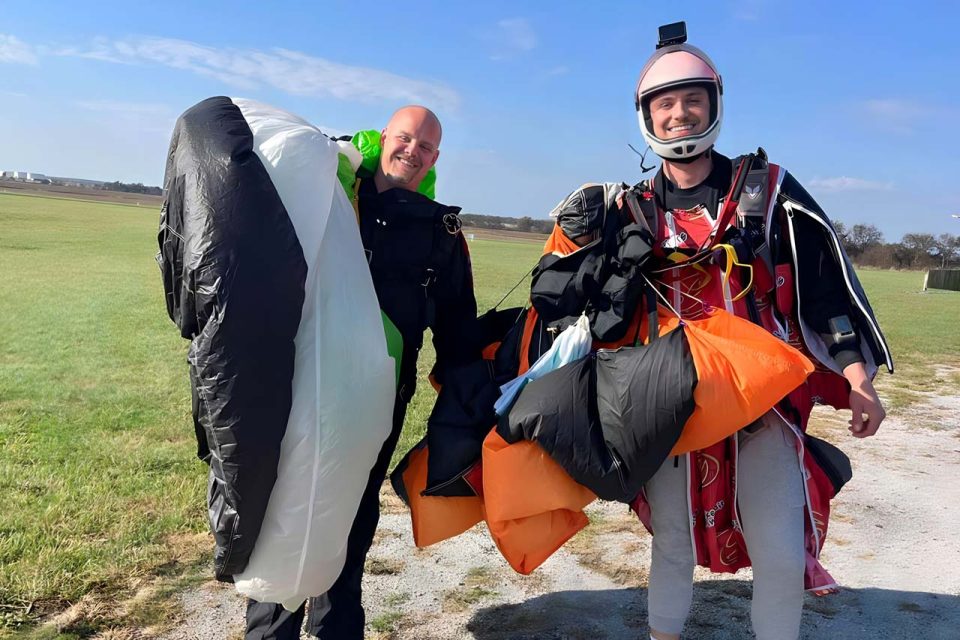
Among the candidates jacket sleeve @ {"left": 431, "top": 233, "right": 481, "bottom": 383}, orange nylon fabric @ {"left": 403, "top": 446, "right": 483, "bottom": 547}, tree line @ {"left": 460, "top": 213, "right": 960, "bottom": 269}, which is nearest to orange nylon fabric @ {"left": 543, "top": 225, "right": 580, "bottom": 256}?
jacket sleeve @ {"left": 431, "top": 233, "right": 481, "bottom": 383}

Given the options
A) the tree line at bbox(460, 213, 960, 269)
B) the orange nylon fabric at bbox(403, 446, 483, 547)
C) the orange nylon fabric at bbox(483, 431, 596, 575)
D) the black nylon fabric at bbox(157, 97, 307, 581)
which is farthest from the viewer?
the tree line at bbox(460, 213, 960, 269)

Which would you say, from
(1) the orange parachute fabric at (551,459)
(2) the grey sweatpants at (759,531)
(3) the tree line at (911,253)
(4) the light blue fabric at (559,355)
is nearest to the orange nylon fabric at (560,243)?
(1) the orange parachute fabric at (551,459)

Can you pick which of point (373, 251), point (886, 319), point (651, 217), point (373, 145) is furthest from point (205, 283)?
point (886, 319)

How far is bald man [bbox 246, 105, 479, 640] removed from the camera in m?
2.40

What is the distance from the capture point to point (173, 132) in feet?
7.10

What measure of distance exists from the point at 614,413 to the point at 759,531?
54 cm

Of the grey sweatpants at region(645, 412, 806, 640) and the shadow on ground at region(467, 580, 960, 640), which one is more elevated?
the grey sweatpants at region(645, 412, 806, 640)

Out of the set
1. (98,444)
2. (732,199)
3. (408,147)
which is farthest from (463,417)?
(98,444)

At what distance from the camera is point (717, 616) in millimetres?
2850

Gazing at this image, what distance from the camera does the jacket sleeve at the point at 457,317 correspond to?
8.37 feet

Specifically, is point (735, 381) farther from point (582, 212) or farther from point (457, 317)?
point (457, 317)

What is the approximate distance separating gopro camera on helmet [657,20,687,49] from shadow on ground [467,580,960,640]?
7.07 ft

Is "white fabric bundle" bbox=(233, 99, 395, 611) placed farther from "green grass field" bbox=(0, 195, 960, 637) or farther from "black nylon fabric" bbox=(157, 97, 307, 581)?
"green grass field" bbox=(0, 195, 960, 637)

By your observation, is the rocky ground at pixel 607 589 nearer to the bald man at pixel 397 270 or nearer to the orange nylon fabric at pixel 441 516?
the bald man at pixel 397 270
